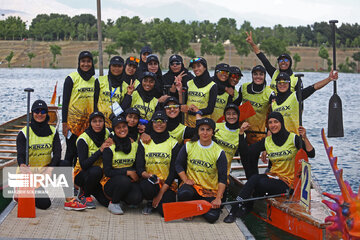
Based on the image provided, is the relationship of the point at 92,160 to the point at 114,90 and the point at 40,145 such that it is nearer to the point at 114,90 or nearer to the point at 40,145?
the point at 40,145

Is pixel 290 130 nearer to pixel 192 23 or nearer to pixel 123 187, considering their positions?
pixel 123 187

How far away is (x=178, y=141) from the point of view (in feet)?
22.7

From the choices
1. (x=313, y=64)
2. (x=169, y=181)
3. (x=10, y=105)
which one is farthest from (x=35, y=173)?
(x=313, y=64)

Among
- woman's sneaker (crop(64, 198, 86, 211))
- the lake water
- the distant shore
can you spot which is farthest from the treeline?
woman's sneaker (crop(64, 198, 86, 211))

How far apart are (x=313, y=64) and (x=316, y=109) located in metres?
64.8

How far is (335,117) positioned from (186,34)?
102 m

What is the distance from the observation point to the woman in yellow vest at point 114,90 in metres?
7.05

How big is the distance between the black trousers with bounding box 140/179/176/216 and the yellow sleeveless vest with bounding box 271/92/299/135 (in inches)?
78.2

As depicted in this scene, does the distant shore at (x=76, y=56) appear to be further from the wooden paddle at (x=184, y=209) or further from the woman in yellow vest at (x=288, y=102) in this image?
the wooden paddle at (x=184, y=209)

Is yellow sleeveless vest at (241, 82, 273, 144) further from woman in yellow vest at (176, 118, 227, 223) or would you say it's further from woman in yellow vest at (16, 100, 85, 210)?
woman in yellow vest at (16, 100, 85, 210)

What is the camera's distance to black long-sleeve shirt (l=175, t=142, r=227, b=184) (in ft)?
20.3

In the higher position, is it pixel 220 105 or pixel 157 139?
pixel 220 105

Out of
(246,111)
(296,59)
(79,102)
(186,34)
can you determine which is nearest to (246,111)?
(246,111)

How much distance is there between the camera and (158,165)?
253 inches
